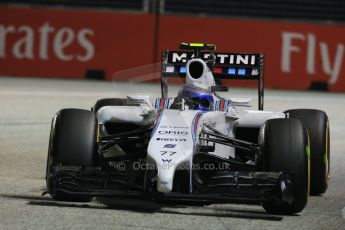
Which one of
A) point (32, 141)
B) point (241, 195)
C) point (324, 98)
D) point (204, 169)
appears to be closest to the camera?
point (241, 195)

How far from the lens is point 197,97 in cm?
872

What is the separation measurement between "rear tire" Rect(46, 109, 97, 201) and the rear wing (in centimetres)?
175

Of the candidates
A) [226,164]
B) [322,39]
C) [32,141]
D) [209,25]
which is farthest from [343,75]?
[226,164]

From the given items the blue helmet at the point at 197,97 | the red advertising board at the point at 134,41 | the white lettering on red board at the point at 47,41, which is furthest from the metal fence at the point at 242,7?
the blue helmet at the point at 197,97

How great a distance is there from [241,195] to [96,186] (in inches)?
43.0

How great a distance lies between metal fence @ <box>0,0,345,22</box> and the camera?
23.1 m

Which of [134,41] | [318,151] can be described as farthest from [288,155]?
[134,41]

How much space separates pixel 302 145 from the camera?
781 centimetres

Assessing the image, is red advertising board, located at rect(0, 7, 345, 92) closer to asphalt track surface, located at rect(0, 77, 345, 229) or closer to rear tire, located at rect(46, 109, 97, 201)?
asphalt track surface, located at rect(0, 77, 345, 229)

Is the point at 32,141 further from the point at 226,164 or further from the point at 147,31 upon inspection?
the point at 147,31

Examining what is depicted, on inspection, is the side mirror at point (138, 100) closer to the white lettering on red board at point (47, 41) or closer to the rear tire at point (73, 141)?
the rear tire at point (73, 141)

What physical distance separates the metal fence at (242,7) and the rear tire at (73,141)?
596 inches

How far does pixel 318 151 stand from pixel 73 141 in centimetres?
225

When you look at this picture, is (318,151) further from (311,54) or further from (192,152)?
(311,54)
